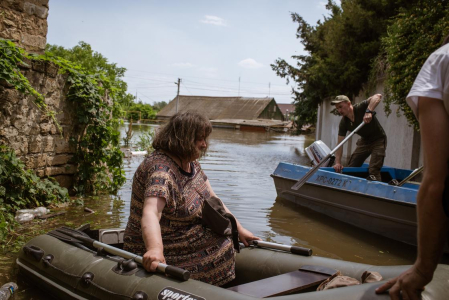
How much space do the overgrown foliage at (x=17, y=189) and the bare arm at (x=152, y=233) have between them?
119 inches

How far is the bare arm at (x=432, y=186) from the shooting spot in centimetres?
152

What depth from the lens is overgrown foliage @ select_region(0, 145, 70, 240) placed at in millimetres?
5555

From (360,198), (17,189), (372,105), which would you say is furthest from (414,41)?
(17,189)

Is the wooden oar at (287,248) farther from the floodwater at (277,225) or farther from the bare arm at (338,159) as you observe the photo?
the bare arm at (338,159)

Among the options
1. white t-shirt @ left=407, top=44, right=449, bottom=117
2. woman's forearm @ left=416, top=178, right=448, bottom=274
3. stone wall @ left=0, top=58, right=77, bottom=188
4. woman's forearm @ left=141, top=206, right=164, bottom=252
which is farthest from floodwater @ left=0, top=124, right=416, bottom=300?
white t-shirt @ left=407, top=44, right=449, bottom=117

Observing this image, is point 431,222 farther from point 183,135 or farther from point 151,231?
point 183,135

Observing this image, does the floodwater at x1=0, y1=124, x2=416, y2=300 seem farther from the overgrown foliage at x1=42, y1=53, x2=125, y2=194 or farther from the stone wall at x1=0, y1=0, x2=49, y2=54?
the stone wall at x1=0, y1=0, x2=49, y2=54

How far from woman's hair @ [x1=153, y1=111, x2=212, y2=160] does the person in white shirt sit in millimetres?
1620

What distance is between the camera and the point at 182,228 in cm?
296

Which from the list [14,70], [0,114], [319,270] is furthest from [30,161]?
[319,270]

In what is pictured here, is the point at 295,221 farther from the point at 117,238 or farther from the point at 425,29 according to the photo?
the point at 425,29

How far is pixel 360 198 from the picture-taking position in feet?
21.2

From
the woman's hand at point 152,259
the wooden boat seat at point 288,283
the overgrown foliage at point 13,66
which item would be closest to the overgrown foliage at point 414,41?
the wooden boat seat at point 288,283

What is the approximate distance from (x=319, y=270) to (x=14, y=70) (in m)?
4.68
